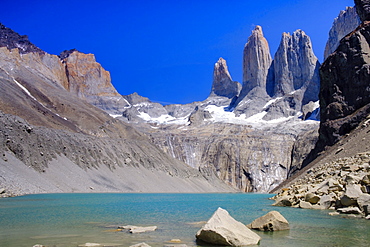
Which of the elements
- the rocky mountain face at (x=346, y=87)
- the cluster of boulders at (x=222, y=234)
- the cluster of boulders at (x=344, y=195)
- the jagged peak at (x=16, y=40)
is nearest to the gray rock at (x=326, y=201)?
the cluster of boulders at (x=344, y=195)

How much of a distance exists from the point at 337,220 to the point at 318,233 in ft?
11.9

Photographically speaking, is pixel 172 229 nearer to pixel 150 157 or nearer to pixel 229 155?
pixel 150 157

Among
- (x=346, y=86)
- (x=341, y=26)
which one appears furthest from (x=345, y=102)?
(x=341, y=26)

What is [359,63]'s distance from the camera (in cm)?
5966

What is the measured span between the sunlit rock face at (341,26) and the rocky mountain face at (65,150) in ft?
367

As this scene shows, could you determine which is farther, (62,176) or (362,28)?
(362,28)

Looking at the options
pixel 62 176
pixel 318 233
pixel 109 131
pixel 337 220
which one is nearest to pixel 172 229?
pixel 318 233

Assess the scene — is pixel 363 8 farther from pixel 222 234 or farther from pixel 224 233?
pixel 222 234

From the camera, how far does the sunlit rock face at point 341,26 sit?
579 ft

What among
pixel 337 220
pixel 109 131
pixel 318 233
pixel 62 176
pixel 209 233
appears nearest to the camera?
pixel 209 233

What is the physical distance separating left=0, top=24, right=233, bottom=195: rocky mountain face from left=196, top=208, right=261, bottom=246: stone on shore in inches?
1330

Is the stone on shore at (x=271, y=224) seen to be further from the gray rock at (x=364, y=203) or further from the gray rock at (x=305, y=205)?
the gray rock at (x=305, y=205)

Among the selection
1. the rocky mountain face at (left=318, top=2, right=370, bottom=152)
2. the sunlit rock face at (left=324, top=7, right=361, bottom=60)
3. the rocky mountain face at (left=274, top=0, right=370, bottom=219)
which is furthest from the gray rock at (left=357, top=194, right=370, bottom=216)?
the sunlit rock face at (left=324, top=7, right=361, bottom=60)

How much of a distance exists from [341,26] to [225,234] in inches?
7610
